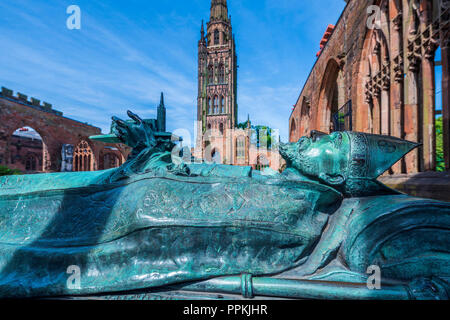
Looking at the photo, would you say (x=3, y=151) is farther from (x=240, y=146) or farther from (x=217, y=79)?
(x=217, y=79)

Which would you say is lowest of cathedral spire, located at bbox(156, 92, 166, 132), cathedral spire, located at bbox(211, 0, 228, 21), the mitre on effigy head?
the mitre on effigy head

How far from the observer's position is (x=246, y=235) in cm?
143

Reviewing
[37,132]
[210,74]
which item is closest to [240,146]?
[210,74]

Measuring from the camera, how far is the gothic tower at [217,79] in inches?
2005

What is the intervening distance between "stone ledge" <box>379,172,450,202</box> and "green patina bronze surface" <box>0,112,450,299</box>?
77.1 inches

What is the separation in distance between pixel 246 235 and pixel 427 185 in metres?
3.15

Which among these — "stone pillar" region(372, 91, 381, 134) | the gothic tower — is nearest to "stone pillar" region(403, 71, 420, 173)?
"stone pillar" region(372, 91, 381, 134)

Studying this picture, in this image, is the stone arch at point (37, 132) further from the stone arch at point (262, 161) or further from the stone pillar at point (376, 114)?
the stone arch at point (262, 161)

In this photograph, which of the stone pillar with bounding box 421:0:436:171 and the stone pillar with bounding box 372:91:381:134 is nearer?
the stone pillar with bounding box 421:0:436:171

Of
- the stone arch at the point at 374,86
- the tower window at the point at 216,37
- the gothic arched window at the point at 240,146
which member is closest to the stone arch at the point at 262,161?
the gothic arched window at the point at 240,146

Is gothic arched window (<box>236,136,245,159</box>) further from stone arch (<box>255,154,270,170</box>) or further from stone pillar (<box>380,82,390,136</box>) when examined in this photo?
stone pillar (<box>380,82,390,136</box>)

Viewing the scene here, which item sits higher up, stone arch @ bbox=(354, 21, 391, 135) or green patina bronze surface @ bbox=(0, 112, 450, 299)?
stone arch @ bbox=(354, 21, 391, 135)

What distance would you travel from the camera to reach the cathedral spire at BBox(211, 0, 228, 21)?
56963mm
